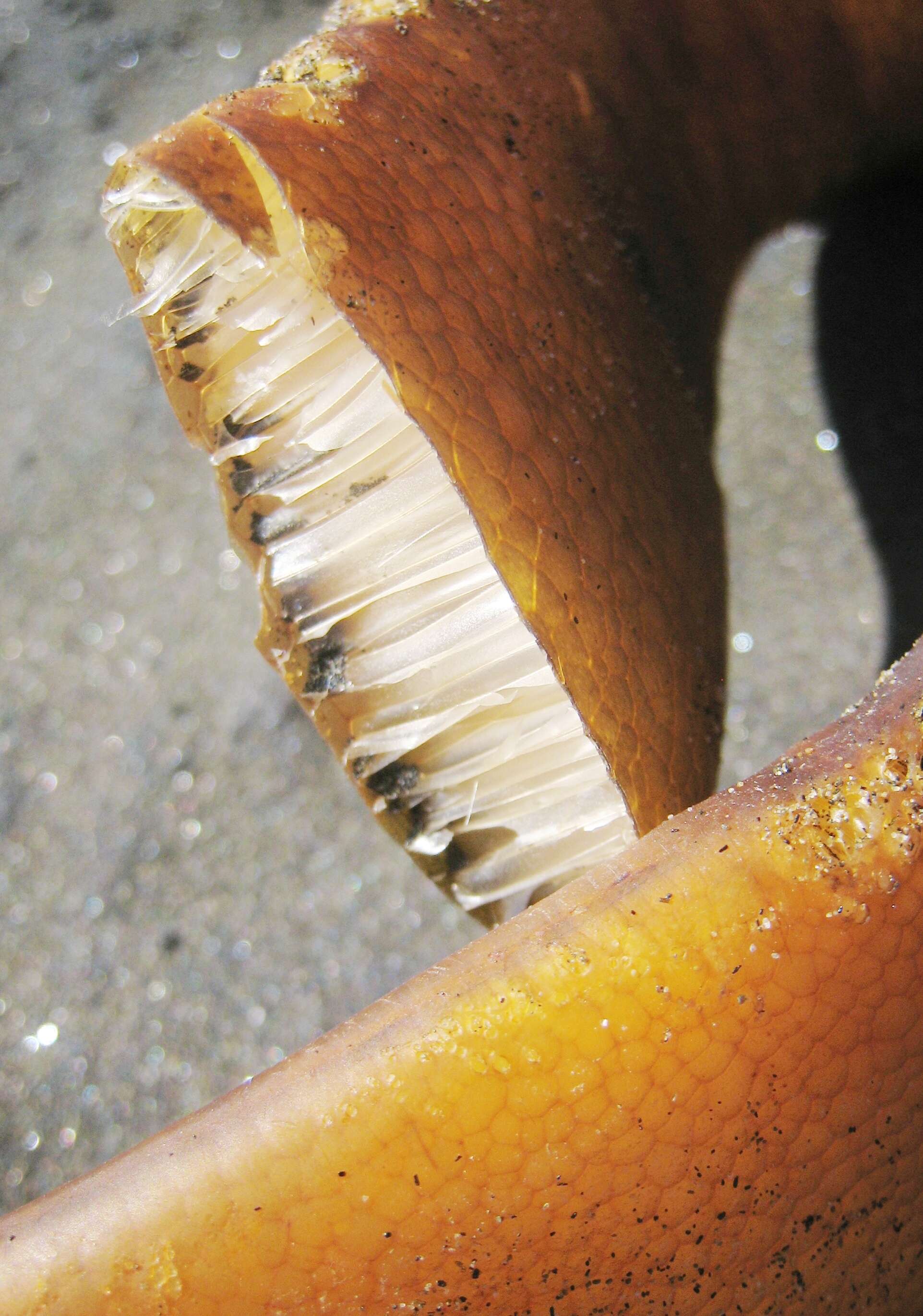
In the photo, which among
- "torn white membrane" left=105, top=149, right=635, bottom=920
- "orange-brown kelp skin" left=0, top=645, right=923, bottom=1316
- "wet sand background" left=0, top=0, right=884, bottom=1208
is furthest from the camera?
"wet sand background" left=0, top=0, right=884, bottom=1208

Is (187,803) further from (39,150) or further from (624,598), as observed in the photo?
(39,150)

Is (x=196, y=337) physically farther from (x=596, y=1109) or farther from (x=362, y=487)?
(x=596, y=1109)

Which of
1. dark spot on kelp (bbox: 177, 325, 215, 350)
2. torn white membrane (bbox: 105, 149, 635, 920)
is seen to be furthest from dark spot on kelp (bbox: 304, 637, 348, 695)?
dark spot on kelp (bbox: 177, 325, 215, 350)

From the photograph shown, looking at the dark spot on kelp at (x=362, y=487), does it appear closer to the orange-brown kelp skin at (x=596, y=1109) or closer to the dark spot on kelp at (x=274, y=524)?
the dark spot on kelp at (x=274, y=524)

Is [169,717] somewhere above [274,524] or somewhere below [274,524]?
below

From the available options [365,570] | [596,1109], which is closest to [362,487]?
[365,570]

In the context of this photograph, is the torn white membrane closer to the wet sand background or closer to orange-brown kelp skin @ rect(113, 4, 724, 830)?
orange-brown kelp skin @ rect(113, 4, 724, 830)
